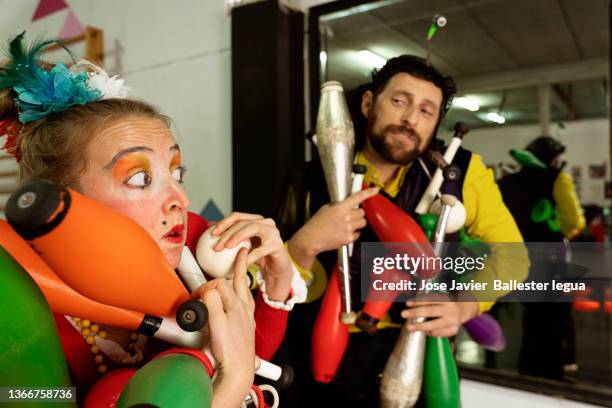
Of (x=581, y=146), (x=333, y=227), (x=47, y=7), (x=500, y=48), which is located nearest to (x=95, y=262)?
(x=333, y=227)

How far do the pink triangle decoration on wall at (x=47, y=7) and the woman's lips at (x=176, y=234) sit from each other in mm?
511

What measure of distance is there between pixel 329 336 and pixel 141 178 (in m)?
0.46

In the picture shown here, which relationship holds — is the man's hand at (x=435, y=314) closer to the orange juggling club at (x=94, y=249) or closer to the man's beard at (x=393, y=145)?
the man's beard at (x=393, y=145)

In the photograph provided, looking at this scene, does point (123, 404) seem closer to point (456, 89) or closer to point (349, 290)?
point (349, 290)

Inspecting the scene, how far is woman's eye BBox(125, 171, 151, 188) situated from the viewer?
1.43 ft

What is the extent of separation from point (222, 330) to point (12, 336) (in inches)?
6.3

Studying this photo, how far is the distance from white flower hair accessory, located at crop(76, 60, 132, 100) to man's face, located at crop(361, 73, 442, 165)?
41 cm

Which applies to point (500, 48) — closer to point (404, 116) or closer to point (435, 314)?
point (404, 116)

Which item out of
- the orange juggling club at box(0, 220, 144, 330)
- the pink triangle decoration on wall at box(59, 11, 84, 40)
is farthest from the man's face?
the pink triangle decoration on wall at box(59, 11, 84, 40)

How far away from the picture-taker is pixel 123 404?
0.32 metres

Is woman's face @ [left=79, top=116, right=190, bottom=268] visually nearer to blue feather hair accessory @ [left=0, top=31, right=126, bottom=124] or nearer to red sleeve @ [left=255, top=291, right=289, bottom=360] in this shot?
blue feather hair accessory @ [left=0, top=31, right=126, bottom=124]

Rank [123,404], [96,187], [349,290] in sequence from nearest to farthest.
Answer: [123,404] → [96,187] → [349,290]

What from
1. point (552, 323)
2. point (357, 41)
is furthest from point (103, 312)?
point (552, 323)

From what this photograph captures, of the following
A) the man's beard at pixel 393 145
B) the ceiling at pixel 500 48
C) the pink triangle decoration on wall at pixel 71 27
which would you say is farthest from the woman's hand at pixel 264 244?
the pink triangle decoration on wall at pixel 71 27
